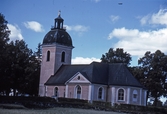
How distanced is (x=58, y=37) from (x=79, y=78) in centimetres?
1081

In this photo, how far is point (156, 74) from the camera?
6519cm

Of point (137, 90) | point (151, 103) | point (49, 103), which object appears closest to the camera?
point (49, 103)

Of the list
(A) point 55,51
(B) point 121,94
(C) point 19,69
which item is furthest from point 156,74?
(C) point 19,69

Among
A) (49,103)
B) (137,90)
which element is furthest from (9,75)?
(137,90)

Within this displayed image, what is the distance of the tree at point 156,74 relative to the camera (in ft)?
213

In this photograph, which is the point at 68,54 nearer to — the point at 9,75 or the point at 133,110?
the point at 9,75

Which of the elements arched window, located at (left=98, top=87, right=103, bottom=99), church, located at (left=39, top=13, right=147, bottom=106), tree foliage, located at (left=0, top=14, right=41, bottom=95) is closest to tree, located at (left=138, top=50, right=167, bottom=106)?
church, located at (left=39, top=13, right=147, bottom=106)

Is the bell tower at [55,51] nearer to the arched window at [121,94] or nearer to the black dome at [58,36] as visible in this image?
the black dome at [58,36]

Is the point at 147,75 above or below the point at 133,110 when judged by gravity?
above

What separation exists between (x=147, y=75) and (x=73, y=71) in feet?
46.3

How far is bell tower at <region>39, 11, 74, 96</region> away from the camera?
6488cm

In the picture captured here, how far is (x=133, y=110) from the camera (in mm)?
47469

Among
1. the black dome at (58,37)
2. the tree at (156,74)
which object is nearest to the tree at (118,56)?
the tree at (156,74)

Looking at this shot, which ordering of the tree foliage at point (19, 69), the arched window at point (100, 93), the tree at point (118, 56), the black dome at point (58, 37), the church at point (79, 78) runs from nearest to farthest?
the church at point (79, 78) → the arched window at point (100, 93) → the tree foliage at point (19, 69) → the black dome at point (58, 37) → the tree at point (118, 56)
